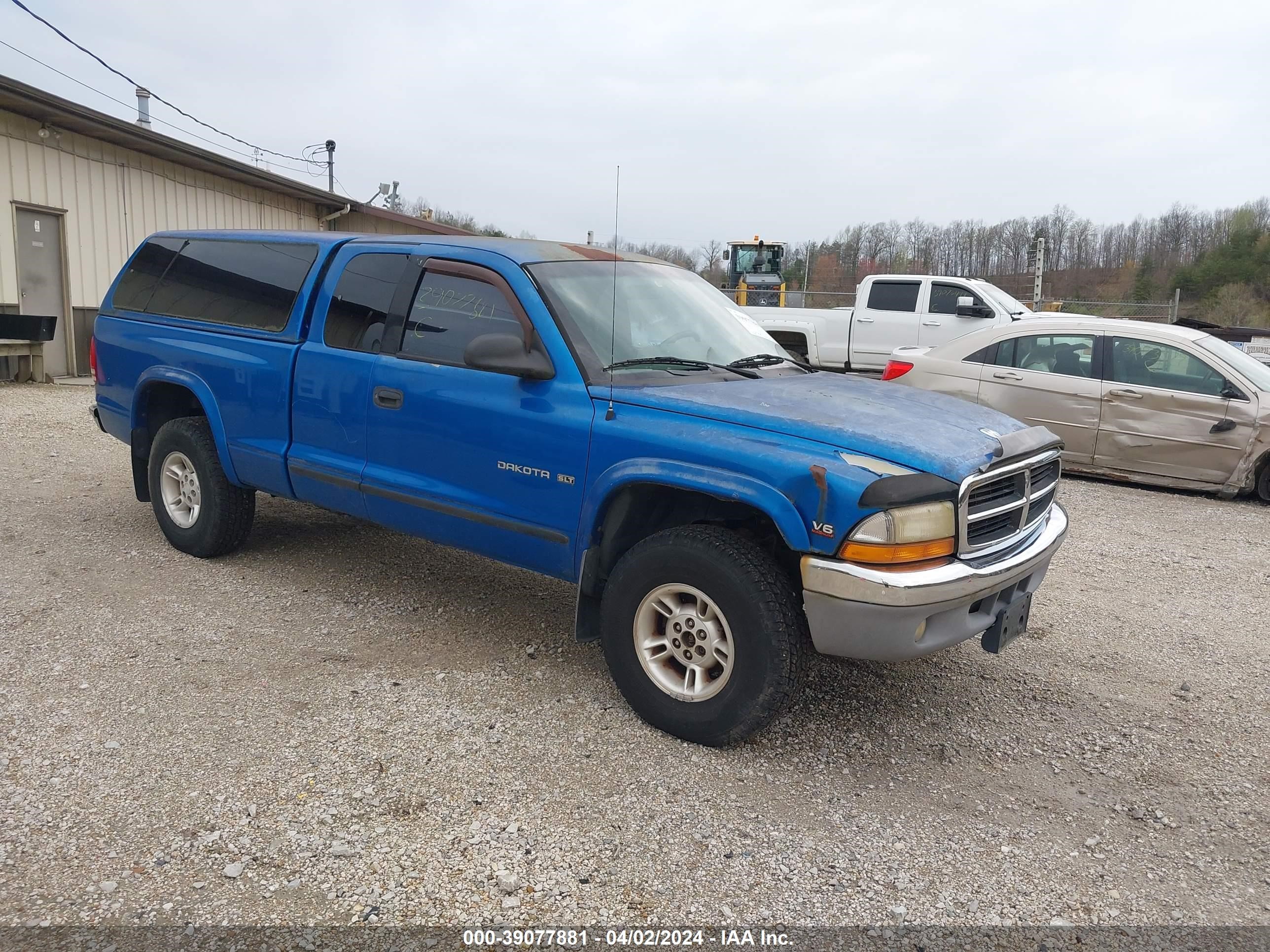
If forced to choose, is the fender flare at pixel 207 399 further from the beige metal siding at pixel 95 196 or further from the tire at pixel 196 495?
the beige metal siding at pixel 95 196

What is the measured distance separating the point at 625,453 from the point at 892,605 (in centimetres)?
111

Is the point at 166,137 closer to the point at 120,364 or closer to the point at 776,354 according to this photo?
the point at 120,364

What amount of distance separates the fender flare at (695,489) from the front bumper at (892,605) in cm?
14

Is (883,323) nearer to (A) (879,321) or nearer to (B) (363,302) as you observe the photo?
(A) (879,321)

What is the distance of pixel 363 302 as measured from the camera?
440 cm

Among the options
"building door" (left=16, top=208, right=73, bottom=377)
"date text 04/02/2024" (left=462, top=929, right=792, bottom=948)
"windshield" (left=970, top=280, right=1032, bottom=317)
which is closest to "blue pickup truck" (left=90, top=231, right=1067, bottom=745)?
"date text 04/02/2024" (left=462, top=929, right=792, bottom=948)

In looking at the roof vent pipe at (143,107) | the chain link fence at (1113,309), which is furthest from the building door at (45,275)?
the chain link fence at (1113,309)

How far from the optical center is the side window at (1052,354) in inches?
337

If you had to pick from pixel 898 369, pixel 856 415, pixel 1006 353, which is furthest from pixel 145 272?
pixel 1006 353

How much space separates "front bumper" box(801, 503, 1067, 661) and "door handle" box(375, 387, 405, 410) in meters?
2.04

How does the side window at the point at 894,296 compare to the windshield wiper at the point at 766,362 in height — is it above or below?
above

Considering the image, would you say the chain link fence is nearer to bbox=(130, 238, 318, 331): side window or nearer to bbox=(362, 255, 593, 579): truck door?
bbox=(130, 238, 318, 331): side window

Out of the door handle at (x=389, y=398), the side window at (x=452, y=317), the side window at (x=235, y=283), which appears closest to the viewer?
the side window at (x=452, y=317)

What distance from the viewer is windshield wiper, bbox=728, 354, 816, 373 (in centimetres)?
418
